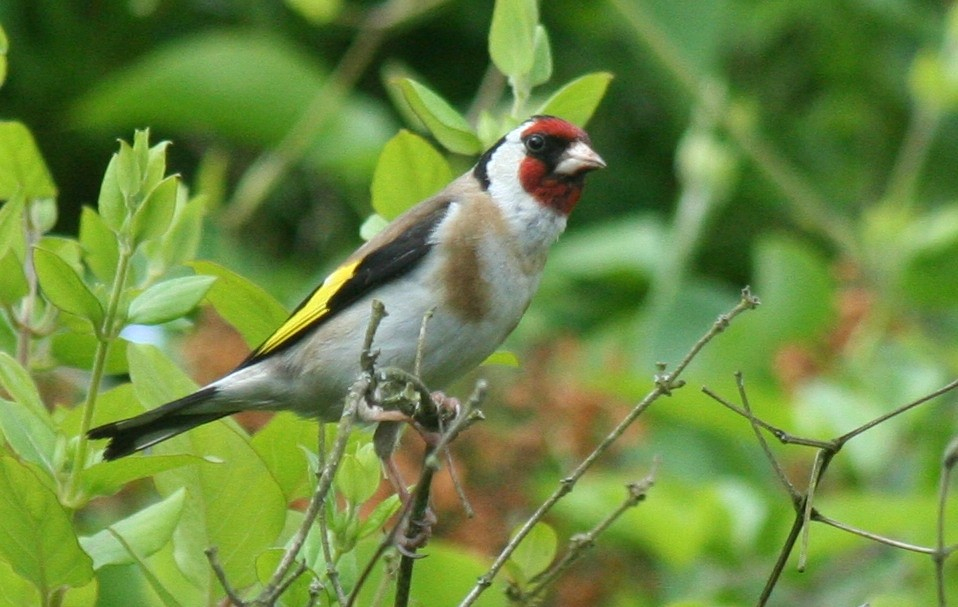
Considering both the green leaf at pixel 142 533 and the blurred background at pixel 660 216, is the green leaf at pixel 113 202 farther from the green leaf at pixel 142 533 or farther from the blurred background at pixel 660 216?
the blurred background at pixel 660 216

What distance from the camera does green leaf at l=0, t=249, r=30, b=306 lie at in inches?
77.8

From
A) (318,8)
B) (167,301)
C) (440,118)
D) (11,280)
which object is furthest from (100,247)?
(318,8)

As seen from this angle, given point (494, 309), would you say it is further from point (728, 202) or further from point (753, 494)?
point (728, 202)

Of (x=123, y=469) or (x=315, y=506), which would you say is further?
(x=123, y=469)

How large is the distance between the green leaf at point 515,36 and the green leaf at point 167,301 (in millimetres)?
588

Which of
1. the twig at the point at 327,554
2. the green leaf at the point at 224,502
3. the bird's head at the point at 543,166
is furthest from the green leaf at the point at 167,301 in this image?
the bird's head at the point at 543,166

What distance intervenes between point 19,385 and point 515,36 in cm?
Answer: 83

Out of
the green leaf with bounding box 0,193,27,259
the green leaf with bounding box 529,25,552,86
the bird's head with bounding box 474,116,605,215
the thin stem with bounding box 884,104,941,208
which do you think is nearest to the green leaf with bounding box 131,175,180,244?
the green leaf with bounding box 0,193,27,259

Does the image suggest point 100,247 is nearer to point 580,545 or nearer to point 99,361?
point 99,361

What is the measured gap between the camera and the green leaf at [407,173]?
226cm

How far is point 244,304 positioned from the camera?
216 centimetres

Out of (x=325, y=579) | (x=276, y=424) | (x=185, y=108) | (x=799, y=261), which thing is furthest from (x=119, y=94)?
(x=325, y=579)

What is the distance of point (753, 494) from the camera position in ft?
11.0

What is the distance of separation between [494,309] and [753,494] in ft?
3.01
